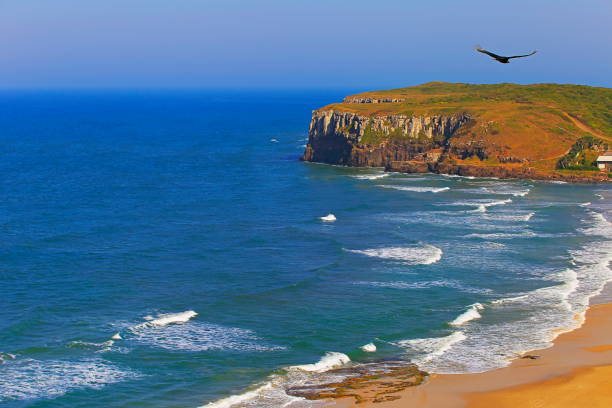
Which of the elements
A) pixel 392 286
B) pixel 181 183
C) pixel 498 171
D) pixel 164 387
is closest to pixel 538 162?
pixel 498 171

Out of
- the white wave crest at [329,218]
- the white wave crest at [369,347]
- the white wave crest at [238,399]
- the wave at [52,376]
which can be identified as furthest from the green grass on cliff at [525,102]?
the white wave crest at [238,399]

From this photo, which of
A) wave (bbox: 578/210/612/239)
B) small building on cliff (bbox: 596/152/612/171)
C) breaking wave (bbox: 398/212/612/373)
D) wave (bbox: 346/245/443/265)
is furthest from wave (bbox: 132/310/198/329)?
small building on cliff (bbox: 596/152/612/171)

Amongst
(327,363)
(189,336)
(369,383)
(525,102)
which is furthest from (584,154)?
(369,383)

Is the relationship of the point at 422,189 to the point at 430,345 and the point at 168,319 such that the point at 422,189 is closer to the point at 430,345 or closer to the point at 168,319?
the point at 430,345

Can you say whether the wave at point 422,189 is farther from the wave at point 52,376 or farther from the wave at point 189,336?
the wave at point 52,376

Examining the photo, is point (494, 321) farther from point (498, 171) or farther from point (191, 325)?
point (498, 171)
